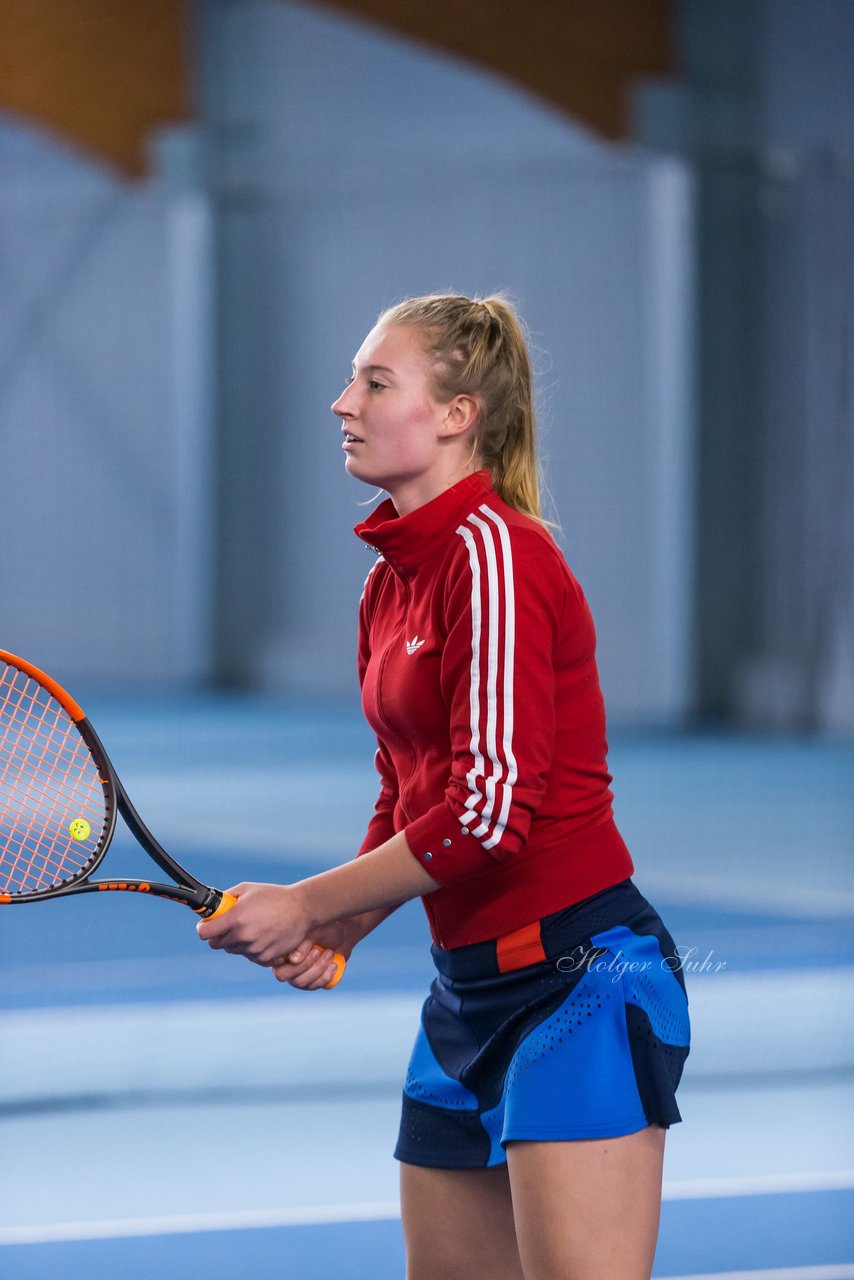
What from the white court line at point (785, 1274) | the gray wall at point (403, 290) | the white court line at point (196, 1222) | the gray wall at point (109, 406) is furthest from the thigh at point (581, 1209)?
the gray wall at point (109, 406)

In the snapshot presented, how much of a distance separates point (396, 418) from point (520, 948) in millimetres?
504

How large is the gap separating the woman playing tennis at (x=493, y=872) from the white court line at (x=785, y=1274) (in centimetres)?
105

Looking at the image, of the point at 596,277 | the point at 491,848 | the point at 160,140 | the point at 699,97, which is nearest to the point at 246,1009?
the point at 491,848

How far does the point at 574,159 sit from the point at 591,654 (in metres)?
9.55

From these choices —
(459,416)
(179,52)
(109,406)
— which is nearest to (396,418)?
(459,416)

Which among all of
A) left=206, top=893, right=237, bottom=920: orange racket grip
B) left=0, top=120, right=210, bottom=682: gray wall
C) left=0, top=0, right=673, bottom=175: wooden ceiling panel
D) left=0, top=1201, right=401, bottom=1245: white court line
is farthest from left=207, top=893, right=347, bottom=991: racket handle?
left=0, top=120, right=210, bottom=682: gray wall

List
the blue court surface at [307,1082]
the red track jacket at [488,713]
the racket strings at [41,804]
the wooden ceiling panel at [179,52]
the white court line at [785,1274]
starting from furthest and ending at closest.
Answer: the wooden ceiling panel at [179,52] < the blue court surface at [307,1082] < the white court line at [785,1274] < the racket strings at [41,804] < the red track jacket at [488,713]

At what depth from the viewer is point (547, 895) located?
1.67 metres

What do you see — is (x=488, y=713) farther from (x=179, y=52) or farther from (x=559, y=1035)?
(x=179, y=52)

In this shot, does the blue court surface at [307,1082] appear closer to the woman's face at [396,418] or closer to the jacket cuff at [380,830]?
the jacket cuff at [380,830]

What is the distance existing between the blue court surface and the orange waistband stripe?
1.28 metres

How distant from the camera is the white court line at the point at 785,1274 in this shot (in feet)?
8.90

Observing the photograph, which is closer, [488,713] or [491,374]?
[488,713]

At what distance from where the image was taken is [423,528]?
167cm
